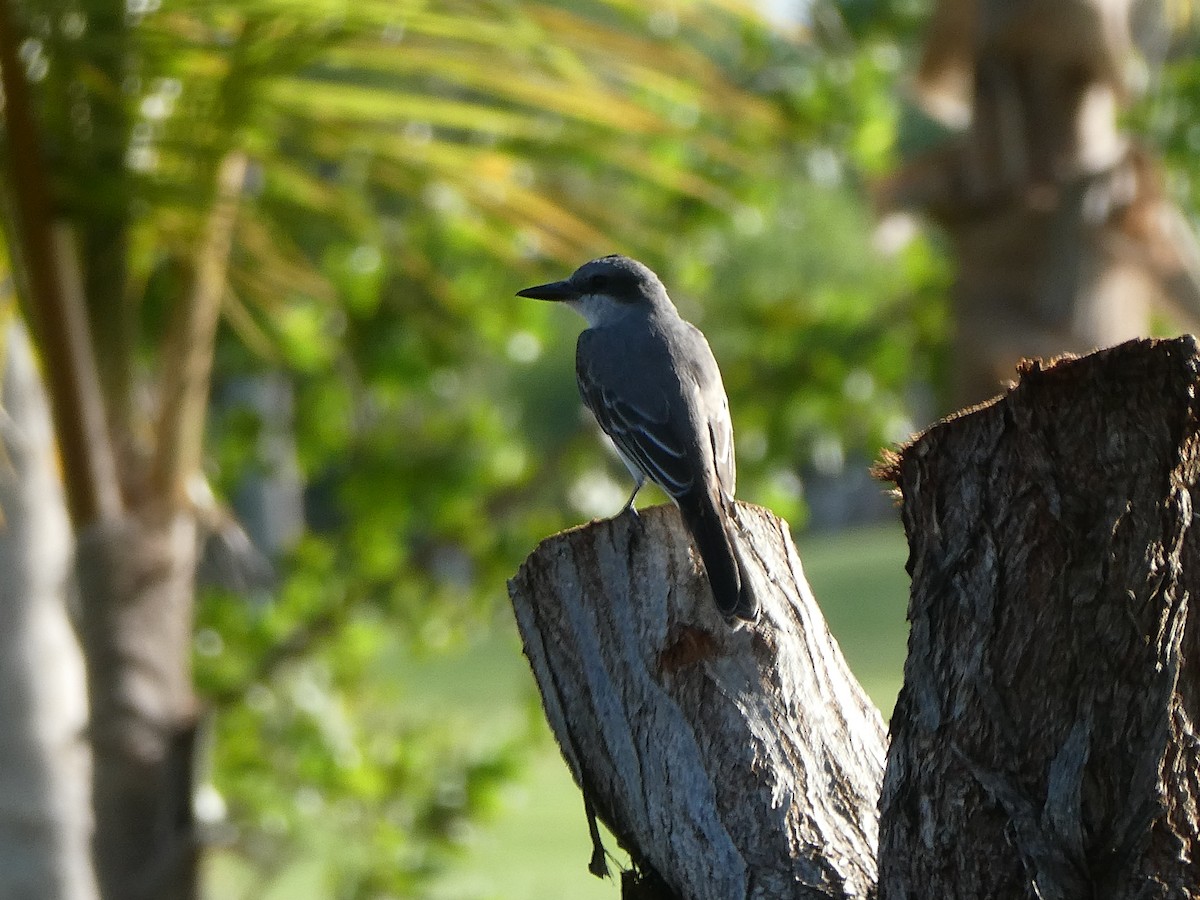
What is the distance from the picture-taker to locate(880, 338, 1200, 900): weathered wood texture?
2092 mm

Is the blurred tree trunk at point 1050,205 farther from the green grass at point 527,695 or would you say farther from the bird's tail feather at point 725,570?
the bird's tail feather at point 725,570

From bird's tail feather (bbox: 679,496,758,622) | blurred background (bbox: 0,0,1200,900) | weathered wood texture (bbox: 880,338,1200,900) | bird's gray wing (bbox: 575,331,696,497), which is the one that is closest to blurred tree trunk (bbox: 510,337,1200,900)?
weathered wood texture (bbox: 880,338,1200,900)

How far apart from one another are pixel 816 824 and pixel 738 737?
17 cm

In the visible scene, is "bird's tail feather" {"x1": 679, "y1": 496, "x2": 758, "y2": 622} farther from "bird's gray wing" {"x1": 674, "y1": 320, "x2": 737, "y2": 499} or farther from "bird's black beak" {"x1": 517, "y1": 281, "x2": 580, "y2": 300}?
"bird's black beak" {"x1": 517, "y1": 281, "x2": 580, "y2": 300}

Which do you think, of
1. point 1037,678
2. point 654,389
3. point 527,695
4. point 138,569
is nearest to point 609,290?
point 654,389

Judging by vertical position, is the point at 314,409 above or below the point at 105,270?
above

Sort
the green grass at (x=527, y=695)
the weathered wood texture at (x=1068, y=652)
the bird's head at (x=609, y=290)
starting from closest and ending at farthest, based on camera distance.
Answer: the weathered wood texture at (x=1068, y=652), the bird's head at (x=609, y=290), the green grass at (x=527, y=695)

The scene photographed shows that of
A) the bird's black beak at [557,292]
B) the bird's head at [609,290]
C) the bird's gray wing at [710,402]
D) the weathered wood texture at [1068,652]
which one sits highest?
the bird's black beak at [557,292]

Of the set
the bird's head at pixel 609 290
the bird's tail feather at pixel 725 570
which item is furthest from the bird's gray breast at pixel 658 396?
the bird's tail feather at pixel 725 570

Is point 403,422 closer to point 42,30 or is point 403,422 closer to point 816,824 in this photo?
point 42,30

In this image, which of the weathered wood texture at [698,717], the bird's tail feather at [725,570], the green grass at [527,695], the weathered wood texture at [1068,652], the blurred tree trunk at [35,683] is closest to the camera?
the weathered wood texture at [1068,652]

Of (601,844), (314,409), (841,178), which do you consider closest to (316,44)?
(601,844)

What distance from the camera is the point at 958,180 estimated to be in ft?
22.8

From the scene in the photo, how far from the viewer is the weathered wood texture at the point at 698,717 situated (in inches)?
96.4
